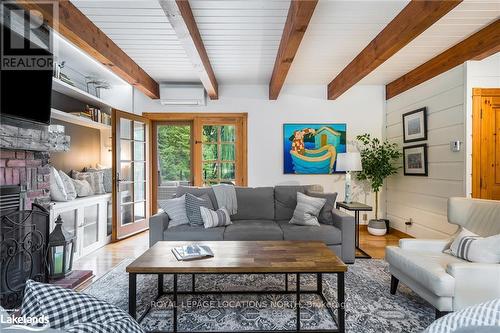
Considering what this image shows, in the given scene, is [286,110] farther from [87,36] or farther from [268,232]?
[87,36]

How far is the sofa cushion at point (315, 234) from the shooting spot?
9.82 ft

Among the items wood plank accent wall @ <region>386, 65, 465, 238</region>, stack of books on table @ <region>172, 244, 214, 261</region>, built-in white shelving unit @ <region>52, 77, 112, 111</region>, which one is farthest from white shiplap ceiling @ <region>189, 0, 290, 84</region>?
wood plank accent wall @ <region>386, 65, 465, 238</region>

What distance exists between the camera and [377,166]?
4410 millimetres

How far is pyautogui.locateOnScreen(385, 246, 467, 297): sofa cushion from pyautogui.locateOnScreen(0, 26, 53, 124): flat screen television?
317 centimetres

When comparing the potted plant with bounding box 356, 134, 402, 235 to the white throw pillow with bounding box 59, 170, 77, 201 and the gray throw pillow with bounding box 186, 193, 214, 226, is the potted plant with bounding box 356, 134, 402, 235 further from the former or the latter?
the white throw pillow with bounding box 59, 170, 77, 201

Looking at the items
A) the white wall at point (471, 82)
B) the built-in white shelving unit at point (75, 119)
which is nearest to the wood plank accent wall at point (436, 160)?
the white wall at point (471, 82)

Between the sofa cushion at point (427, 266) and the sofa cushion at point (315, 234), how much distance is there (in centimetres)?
65

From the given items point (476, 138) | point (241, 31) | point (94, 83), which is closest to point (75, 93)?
point (94, 83)

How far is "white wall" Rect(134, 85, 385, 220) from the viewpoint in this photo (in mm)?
4828

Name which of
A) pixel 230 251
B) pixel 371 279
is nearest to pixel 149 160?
pixel 230 251

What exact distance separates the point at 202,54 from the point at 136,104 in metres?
2.23

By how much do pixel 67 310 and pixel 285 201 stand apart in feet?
9.67

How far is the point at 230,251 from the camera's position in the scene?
2.15m

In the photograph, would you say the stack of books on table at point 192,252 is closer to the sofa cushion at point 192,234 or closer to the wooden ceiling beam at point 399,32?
the sofa cushion at point 192,234
